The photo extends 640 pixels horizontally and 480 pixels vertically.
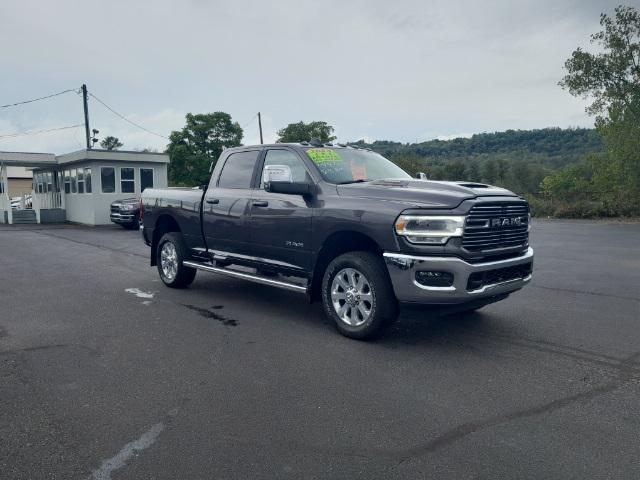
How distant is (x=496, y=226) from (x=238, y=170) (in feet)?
11.3

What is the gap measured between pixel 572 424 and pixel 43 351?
451 cm

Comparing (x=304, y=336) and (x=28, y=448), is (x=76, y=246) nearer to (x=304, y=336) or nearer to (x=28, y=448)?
(x=304, y=336)

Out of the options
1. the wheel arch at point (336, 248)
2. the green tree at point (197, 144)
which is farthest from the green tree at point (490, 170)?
the wheel arch at point (336, 248)

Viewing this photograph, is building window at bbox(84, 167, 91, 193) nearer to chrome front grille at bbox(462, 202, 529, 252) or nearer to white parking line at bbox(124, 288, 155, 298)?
white parking line at bbox(124, 288, 155, 298)

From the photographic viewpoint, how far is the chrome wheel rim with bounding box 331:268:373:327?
5.34 m

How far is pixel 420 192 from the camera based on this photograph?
16.9 feet

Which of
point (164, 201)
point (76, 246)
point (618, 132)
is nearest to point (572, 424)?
point (164, 201)

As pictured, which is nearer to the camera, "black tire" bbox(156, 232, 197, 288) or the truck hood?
the truck hood

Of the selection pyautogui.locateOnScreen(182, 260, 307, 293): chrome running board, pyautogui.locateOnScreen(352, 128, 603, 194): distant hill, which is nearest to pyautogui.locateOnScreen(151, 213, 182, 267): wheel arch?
pyautogui.locateOnScreen(182, 260, 307, 293): chrome running board

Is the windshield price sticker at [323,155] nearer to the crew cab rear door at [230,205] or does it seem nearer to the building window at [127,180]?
the crew cab rear door at [230,205]

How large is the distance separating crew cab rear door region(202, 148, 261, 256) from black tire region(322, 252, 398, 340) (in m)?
1.58

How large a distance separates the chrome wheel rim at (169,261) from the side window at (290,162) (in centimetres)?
223

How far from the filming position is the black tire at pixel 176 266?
8.02m

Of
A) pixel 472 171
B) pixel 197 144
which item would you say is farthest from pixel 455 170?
pixel 197 144
